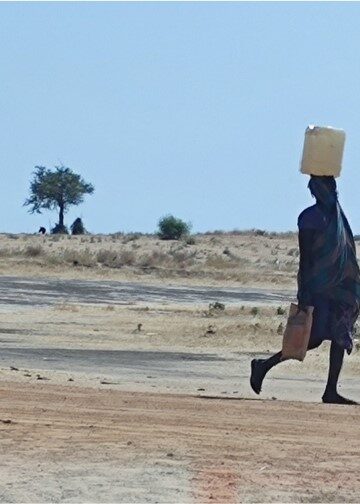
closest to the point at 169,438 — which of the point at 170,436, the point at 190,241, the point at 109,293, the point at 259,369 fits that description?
the point at 170,436

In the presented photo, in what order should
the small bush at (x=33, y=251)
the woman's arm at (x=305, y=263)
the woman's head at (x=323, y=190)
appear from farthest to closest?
the small bush at (x=33, y=251) < the woman's head at (x=323, y=190) < the woman's arm at (x=305, y=263)

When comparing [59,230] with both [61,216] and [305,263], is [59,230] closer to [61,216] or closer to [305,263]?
[61,216]

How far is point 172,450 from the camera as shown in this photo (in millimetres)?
10320

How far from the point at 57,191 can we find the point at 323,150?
79.3m

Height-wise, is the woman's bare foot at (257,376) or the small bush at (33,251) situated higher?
the small bush at (33,251)

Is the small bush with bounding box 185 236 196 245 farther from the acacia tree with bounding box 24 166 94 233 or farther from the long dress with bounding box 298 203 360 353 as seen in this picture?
the long dress with bounding box 298 203 360 353

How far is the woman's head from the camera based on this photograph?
14.5 metres

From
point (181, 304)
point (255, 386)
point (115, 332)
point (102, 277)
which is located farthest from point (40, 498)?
point (102, 277)

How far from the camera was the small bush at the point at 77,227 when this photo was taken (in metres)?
80.6

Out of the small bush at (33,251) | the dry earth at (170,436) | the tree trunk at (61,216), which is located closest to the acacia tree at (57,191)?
the tree trunk at (61,216)

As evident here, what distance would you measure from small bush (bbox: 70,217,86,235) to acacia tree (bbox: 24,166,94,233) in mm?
10200

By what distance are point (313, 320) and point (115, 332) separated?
1273 centimetres

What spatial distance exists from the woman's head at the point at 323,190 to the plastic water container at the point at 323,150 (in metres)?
0.07

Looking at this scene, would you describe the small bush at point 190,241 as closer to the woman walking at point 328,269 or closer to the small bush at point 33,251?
the small bush at point 33,251
